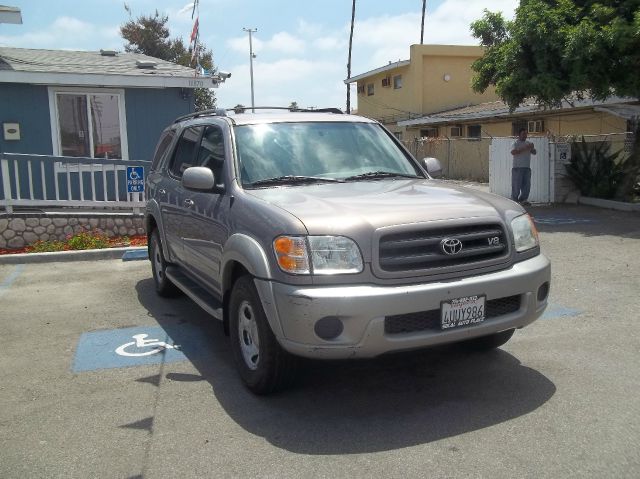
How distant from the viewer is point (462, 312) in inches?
145

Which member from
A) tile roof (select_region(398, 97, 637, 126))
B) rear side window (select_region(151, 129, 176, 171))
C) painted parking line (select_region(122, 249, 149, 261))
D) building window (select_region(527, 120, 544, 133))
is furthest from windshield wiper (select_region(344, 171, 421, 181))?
building window (select_region(527, 120, 544, 133))

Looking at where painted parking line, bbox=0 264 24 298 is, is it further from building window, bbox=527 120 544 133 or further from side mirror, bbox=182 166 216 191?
building window, bbox=527 120 544 133

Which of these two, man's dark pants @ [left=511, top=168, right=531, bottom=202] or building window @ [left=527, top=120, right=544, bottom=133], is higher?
building window @ [left=527, top=120, right=544, bottom=133]

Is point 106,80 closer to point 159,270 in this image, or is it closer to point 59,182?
point 59,182

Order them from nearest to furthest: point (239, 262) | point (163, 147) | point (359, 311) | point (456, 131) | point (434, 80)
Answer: point (359, 311) < point (239, 262) < point (163, 147) < point (456, 131) < point (434, 80)

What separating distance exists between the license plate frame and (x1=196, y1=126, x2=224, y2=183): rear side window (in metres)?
2.06

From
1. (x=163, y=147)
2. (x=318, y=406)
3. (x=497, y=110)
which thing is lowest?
(x=318, y=406)

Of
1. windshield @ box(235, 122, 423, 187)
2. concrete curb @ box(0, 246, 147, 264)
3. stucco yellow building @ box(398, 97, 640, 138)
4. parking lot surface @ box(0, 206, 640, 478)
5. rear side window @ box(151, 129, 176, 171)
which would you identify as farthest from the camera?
stucco yellow building @ box(398, 97, 640, 138)

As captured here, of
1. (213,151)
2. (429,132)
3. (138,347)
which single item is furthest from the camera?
(429,132)

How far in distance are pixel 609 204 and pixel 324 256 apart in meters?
11.6

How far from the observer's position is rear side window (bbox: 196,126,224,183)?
486 centimetres

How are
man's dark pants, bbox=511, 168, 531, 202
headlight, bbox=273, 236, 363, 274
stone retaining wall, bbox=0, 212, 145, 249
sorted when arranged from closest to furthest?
headlight, bbox=273, 236, 363, 274 → stone retaining wall, bbox=0, 212, 145, 249 → man's dark pants, bbox=511, 168, 531, 202

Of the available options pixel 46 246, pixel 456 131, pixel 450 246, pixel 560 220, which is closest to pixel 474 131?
pixel 456 131

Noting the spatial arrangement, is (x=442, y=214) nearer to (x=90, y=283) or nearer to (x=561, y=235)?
(x=90, y=283)
